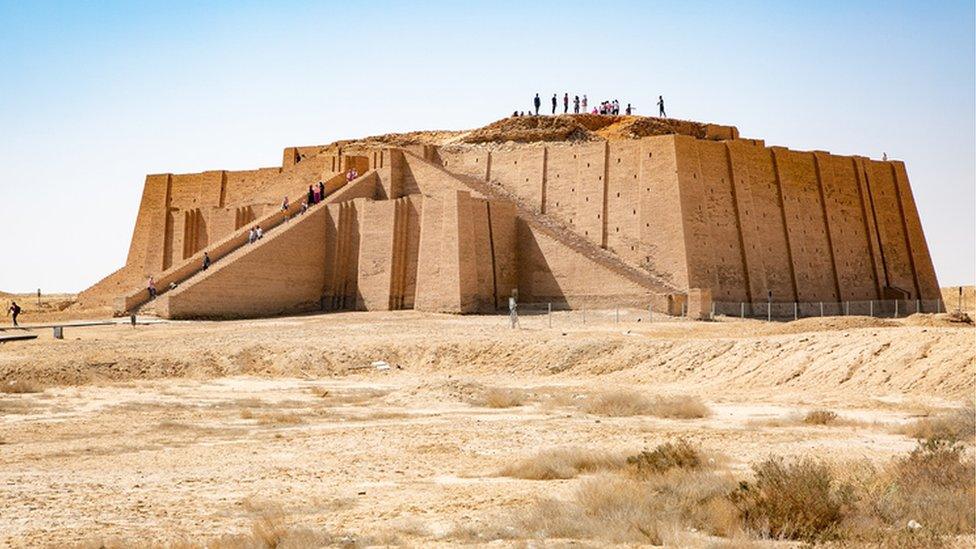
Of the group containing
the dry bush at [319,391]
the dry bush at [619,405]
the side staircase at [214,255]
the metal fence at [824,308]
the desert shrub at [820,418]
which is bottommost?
the dry bush at [319,391]

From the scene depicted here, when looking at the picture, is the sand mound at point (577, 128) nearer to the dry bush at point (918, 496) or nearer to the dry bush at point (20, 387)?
the dry bush at point (20, 387)

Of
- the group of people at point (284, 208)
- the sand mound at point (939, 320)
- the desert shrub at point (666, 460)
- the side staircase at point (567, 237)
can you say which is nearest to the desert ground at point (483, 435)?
the desert shrub at point (666, 460)

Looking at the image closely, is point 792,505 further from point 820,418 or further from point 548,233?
point 548,233

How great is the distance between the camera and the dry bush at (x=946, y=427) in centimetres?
1099

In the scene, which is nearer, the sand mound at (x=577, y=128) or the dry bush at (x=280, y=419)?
the dry bush at (x=280, y=419)

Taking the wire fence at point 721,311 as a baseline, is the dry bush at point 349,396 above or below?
below

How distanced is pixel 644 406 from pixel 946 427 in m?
4.49

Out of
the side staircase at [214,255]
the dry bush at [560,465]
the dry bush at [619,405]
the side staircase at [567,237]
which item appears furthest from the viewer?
the side staircase at [214,255]

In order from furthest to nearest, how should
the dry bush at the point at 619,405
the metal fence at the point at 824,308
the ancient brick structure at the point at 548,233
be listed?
1. the metal fence at the point at 824,308
2. the ancient brick structure at the point at 548,233
3. the dry bush at the point at 619,405

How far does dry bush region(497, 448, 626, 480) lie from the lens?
9938 mm

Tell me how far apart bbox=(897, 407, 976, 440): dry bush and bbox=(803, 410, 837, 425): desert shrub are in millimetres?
890

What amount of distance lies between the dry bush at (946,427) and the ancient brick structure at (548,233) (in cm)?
1825

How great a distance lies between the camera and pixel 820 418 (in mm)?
12828

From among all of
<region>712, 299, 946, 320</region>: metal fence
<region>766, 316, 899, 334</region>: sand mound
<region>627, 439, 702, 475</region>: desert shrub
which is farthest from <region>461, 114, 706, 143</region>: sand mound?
<region>627, 439, 702, 475</region>: desert shrub
